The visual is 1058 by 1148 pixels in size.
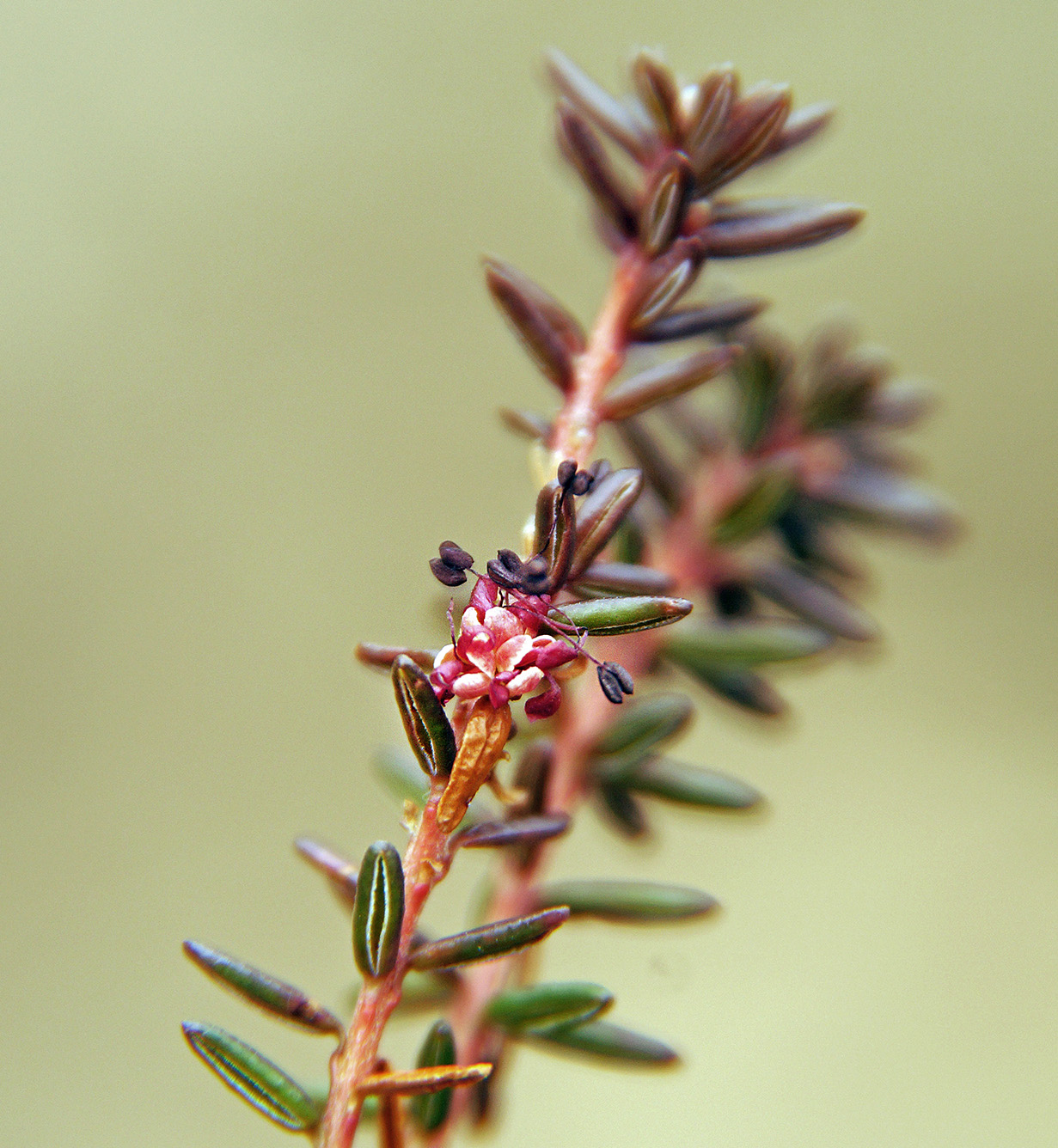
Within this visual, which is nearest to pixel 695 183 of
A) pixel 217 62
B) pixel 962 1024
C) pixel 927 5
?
pixel 962 1024

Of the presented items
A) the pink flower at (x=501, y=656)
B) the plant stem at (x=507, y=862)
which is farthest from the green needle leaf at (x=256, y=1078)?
the pink flower at (x=501, y=656)

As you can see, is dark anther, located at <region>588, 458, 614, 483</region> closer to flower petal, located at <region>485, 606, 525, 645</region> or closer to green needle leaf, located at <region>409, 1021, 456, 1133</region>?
flower petal, located at <region>485, 606, 525, 645</region>

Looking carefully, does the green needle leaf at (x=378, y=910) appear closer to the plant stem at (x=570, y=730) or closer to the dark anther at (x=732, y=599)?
the plant stem at (x=570, y=730)

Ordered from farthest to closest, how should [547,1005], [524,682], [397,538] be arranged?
1. [397,538]
2. [547,1005]
3. [524,682]

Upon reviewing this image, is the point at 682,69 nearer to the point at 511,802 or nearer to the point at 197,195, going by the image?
the point at 197,195

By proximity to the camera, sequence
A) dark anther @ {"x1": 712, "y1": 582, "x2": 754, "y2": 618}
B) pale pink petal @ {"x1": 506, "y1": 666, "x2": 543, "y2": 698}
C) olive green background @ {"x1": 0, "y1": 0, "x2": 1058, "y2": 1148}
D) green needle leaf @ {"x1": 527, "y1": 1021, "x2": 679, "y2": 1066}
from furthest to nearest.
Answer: olive green background @ {"x1": 0, "y1": 0, "x2": 1058, "y2": 1148} → dark anther @ {"x1": 712, "y1": 582, "x2": 754, "y2": 618} → green needle leaf @ {"x1": 527, "y1": 1021, "x2": 679, "y2": 1066} → pale pink petal @ {"x1": 506, "y1": 666, "x2": 543, "y2": 698}

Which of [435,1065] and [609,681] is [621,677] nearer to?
[609,681]

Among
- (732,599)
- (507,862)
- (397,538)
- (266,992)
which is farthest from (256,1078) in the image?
(397,538)

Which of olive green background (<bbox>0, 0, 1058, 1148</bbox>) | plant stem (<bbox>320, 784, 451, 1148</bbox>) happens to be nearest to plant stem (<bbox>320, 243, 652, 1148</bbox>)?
plant stem (<bbox>320, 784, 451, 1148</bbox>)
